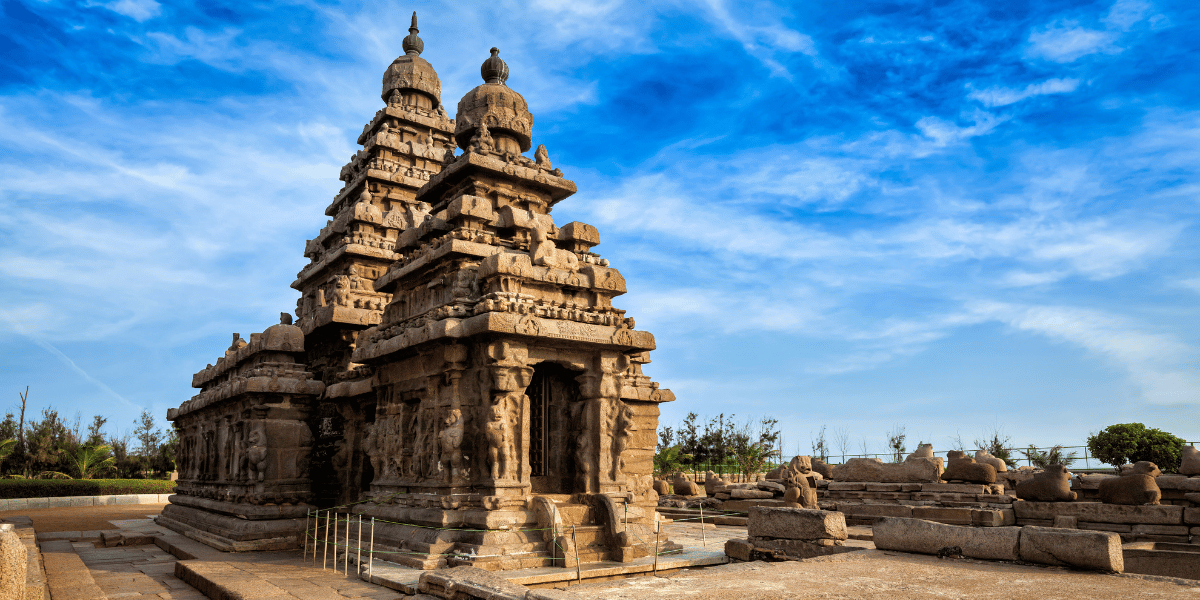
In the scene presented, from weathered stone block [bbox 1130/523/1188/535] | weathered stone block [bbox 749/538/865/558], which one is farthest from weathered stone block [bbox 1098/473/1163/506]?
weathered stone block [bbox 749/538/865/558]

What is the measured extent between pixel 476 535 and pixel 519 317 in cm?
301

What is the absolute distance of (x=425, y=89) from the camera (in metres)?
21.5

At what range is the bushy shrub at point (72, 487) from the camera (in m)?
29.2

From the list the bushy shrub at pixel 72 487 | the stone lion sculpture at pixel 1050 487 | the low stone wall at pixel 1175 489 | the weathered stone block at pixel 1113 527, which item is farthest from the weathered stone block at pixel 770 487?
the bushy shrub at pixel 72 487

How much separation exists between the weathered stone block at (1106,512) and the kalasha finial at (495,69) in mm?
13841

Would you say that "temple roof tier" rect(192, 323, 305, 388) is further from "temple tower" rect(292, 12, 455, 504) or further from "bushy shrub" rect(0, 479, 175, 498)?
"bushy shrub" rect(0, 479, 175, 498)

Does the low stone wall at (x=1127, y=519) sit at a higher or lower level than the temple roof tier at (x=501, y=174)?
lower

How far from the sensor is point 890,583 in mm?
7555

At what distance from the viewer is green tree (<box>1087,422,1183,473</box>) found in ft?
108

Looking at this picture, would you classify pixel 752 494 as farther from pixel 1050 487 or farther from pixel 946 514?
pixel 1050 487

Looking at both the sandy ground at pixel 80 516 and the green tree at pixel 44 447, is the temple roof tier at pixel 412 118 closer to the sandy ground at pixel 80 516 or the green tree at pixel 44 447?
the sandy ground at pixel 80 516

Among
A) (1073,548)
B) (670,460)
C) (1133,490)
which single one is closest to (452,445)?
(1073,548)

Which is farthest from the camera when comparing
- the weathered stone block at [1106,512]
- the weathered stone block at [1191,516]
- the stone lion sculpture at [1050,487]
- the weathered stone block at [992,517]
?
A: the stone lion sculpture at [1050,487]

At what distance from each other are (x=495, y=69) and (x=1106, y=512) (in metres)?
14.6
